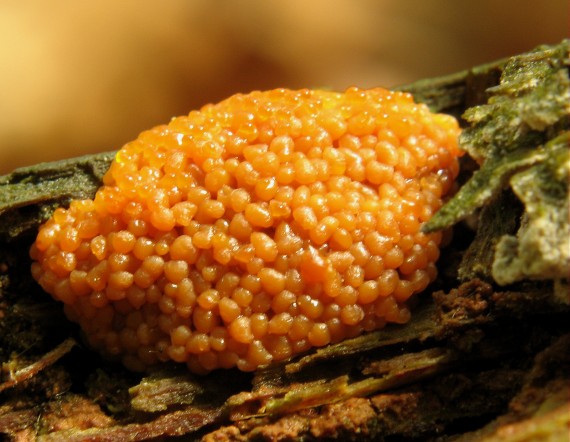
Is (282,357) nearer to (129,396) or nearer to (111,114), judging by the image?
(129,396)

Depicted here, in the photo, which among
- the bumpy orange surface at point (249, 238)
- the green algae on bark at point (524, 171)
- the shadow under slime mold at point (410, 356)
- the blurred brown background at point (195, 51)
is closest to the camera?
the green algae on bark at point (524, 171)

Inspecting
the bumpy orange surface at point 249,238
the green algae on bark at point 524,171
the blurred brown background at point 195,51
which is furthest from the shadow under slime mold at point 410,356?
the blurred brown background at point 195,51

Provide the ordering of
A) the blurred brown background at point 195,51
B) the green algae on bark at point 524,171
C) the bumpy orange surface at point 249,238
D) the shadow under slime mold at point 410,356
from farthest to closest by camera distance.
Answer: the blurred brown background at point 195,51 → the bumpy orange surface at point 249,238 → the shadow under slime mold at point 410,356 → the green algae on bark at point 524,171

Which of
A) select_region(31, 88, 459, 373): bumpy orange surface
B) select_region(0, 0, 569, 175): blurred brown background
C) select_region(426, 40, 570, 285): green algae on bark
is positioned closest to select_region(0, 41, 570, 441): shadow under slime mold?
select_region(426, 40, 570, 285): green algae on bark

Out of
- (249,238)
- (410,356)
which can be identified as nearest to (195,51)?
(249,238)

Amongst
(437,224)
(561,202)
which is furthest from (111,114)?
(561,202)

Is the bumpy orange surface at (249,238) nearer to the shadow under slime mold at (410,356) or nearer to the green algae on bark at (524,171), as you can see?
the shadow under slime mold at (410,356)
